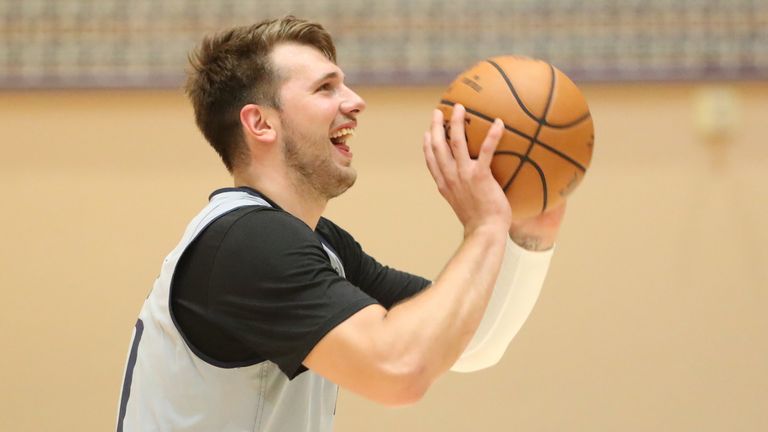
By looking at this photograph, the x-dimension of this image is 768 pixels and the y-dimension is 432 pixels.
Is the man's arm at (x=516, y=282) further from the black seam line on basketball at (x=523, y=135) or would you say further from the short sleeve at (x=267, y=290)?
the short sleeve at (x=267, y=290)

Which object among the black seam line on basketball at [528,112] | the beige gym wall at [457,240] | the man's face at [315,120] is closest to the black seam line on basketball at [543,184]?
the black seam line on basketball at [528,112]

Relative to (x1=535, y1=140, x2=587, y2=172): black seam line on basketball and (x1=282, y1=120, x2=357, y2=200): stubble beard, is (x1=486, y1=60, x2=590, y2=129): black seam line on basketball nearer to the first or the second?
(x1=535, y1=140, x2=587, y2=172): black seam line on basketball

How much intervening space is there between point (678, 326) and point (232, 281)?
3.01m

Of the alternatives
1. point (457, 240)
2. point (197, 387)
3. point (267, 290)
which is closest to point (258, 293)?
point (267, 290)

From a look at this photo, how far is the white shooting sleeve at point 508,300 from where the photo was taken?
8.34ft

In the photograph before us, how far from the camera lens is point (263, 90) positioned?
8.05 ft

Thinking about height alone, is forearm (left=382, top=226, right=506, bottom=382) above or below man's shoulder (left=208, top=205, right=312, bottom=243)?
below

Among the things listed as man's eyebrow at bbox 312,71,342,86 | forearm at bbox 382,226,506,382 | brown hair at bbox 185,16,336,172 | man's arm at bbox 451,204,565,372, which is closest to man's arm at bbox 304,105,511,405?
forearm at bbox 382,226,506,382

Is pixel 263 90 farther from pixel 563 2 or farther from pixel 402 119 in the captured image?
pixel 563 2

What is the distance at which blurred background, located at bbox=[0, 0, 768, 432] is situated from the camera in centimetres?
440

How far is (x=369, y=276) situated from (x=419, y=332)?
3.31ft

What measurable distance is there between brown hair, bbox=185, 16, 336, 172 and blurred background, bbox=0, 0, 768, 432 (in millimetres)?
1966

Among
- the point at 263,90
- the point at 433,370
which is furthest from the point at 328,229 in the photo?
the point at 433,370

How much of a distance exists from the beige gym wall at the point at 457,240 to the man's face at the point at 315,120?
6.73 feet
